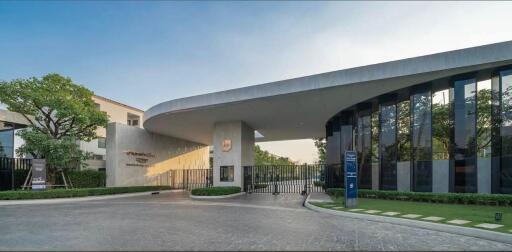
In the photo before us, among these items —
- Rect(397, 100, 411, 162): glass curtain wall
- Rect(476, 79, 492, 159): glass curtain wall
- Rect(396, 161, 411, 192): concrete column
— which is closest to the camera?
Rect(476, 79, 492, 159): glass curtain wall

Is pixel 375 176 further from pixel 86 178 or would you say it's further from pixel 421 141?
pixel 86 178

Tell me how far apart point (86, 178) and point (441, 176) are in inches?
846

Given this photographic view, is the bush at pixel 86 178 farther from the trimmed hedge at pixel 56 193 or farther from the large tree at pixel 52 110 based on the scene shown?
the trimmed hedge at pixel 56 193

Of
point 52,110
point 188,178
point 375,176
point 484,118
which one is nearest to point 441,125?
point 484,118

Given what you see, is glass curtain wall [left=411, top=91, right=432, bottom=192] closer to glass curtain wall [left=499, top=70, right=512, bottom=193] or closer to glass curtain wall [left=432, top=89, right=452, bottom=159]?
glass curtain wall [left=432, top=89, right=452, bottom=159]

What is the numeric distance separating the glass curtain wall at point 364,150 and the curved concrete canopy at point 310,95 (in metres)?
1.31

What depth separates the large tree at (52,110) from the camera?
22.9 metres

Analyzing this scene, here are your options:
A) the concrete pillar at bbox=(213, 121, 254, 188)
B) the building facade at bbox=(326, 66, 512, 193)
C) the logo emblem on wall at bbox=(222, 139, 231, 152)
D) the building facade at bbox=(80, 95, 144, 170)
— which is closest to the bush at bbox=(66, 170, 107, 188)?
the building facade at bbox=(80, 95, 144, 170)

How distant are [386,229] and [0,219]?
11798 millimetres

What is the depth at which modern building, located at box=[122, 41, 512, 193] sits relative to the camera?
14.7 meters

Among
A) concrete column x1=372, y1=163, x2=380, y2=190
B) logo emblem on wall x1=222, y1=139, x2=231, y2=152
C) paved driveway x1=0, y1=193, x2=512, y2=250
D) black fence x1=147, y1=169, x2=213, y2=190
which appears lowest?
black fence x1=147, y1=169, x2=213, y2=190

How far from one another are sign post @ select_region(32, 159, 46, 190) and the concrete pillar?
10024mm

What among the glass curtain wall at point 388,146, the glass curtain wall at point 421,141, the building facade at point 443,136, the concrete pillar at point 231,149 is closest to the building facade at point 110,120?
the concrete pillar at point 231,149

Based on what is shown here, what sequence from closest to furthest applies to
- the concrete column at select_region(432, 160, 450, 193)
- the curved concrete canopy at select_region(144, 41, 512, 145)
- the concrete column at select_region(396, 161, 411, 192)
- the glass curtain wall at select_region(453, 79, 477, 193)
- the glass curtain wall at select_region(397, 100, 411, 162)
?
the curved concrete canopy at select_region(144, 41, 512, 145) → the glass curtain wall at select_region(453, 79, 477, 193) → the concrete column at select_region(432, 160, 450, 193) → the concrete column at select_region(396, 161, 411, 192) → the glass curtain wall at select_region(397, 100, 411, 162)
